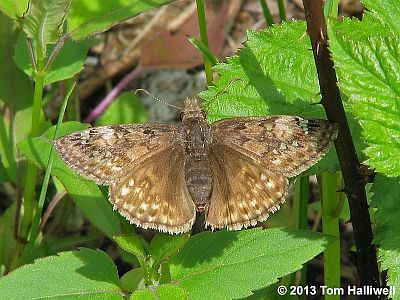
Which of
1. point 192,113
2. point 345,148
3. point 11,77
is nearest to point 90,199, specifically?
point 192,113

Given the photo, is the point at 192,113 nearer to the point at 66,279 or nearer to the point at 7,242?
the point at 66,279

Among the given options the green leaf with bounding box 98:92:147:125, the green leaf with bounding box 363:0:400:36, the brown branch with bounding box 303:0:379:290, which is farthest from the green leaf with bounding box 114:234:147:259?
the green leaf with bounding box 98:92:147:125

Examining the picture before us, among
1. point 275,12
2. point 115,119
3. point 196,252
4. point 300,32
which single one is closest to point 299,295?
point 196,252

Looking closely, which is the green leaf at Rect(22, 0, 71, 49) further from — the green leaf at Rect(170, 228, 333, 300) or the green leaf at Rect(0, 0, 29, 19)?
the green leaf at Rect(170, 228, 333, 300)

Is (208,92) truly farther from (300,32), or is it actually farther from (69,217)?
(69,217)

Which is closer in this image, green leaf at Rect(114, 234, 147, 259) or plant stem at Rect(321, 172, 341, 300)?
green leaf at Rect(114, 234, 147, 259)

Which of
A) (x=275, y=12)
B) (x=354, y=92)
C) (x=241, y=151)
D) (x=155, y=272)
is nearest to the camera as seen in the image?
(x=354, y=92)
